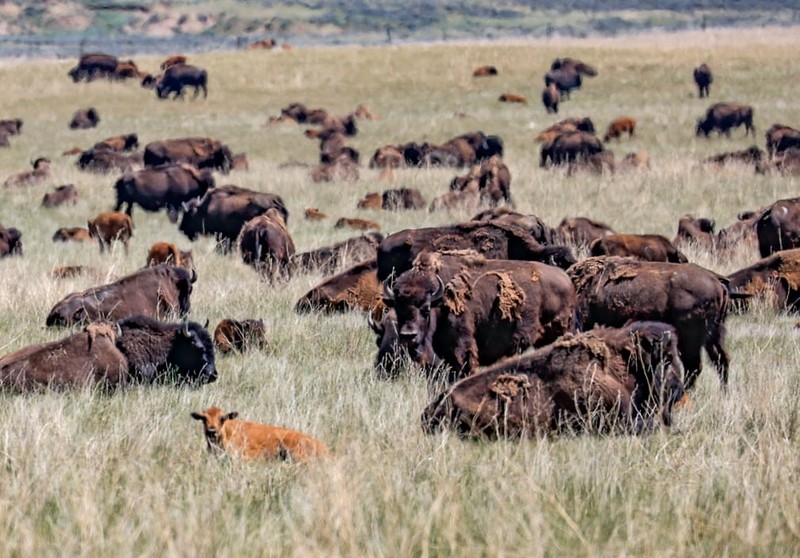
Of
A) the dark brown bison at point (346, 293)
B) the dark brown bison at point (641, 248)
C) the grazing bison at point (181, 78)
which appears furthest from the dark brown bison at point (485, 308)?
the grazing bison at point (181, 78)

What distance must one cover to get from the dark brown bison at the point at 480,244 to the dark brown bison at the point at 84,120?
1126 inches

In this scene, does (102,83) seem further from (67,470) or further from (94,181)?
(67,470)

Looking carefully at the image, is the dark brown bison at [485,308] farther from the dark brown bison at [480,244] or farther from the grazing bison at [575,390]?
the grazing bison at [575,390]

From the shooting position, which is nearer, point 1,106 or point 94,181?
point 94,181

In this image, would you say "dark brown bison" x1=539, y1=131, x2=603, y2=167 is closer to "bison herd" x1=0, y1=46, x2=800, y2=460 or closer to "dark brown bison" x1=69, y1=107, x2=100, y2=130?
"bison herd" x1=0, y1=46, x2=800, y2=460

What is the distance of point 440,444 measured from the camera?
7.24 m

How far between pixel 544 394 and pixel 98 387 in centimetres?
343

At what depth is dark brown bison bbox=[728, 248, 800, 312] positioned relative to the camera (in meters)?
12.5

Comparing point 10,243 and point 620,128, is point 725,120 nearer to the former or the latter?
point 620,128

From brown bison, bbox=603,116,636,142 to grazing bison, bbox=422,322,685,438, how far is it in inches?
1033

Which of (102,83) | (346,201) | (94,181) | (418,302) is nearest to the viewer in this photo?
(418,302)

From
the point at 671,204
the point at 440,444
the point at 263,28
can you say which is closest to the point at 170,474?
the point at 440,444

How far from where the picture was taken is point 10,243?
63.3ft

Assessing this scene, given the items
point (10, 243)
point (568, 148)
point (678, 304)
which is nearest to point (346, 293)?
point (678, 304)
